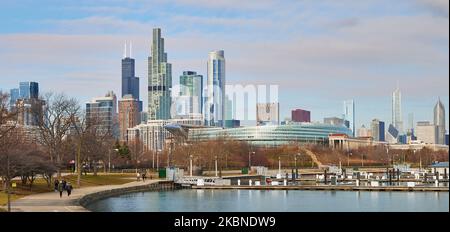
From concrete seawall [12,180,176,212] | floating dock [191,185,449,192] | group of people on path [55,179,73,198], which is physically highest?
group of people on path [55,179,73,198]

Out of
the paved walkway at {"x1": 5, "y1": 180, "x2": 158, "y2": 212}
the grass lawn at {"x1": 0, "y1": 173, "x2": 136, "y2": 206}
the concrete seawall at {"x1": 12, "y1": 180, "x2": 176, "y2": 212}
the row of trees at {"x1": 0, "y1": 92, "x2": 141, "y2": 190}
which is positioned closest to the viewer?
the paved walkway at {"x1": 5, "y1": 180, "x2": 158, "y2": 212}

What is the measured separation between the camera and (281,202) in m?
58.4

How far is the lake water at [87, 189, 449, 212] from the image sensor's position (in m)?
50.8

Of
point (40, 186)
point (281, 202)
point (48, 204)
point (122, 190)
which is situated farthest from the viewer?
point (122, 190)

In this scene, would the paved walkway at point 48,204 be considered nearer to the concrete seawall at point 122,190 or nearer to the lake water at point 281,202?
the concrete seawall at point 122,190

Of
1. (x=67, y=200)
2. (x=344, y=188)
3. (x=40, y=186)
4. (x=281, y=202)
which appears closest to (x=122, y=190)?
(x=40, y=186)

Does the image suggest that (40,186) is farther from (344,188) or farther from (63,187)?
(344,188)

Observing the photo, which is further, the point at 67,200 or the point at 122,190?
the point at 122,190

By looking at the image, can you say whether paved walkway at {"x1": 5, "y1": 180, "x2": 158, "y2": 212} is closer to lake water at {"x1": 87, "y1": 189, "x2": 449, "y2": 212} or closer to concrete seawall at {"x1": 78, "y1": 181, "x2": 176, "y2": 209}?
concrete seawall at {"x1": 78, "y1": 181, "x2": 176, "y2": 209}

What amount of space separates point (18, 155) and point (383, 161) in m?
128

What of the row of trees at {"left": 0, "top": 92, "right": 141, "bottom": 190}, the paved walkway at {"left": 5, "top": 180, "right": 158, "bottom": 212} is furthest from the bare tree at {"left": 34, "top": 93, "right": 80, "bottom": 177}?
the paved walkway at {"left": 5, "top": 180, "right": 158, "bottom": 212}

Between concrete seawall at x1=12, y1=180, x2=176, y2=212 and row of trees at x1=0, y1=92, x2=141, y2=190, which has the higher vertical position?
row of trees at x1=0, y1=92, x2=141, y2=190

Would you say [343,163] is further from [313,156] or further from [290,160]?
[290,160]

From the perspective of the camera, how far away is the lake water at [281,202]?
50.8 meters
